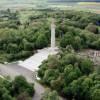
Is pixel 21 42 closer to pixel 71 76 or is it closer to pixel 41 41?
pixel 41 41

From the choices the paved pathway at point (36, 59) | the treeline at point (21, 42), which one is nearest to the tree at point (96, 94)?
the paved pathway at point (36, 59)

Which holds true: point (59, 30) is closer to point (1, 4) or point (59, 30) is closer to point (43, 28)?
point (43, 28)

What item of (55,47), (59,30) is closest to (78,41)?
(55,47)

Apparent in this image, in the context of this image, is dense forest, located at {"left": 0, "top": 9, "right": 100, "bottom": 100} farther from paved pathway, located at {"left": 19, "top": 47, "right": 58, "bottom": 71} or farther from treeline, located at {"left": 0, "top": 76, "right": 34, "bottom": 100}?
paved pathway, located at {"left": 19, "top": 47, "right": 58, "bottom": 71}

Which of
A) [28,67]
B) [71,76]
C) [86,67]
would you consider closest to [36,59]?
[28,67]

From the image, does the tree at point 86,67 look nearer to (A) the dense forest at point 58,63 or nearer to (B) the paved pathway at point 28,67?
(A) the dense forest at point 58,63

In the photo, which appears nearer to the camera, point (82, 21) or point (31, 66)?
point (31, 66)
